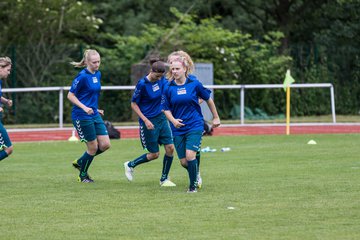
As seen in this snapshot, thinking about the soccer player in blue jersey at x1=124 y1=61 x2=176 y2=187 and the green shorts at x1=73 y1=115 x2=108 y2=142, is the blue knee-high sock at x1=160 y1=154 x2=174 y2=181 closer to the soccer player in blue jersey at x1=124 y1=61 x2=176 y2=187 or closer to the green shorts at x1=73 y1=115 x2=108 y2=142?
the soccer player in blue jersey at x1=124 y1=61 x2=176 y2=187

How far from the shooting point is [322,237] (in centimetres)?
880

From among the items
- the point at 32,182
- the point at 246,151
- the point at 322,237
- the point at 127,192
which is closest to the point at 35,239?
the point at 322,237

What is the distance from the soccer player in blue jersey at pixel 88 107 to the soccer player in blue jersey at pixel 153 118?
65 centimetres

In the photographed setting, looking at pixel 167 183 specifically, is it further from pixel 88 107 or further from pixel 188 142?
pixel 88 107

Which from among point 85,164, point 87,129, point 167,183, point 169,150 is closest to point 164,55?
point 85,164

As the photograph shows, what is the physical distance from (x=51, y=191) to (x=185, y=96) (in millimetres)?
2304

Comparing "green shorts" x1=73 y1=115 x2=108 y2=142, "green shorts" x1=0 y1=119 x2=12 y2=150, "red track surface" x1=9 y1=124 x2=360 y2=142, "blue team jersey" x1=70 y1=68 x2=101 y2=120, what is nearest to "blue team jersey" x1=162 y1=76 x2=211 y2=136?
"blue team jersey" x1=70 y1=68 x2=101 y2=120

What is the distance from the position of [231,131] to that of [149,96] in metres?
12.8

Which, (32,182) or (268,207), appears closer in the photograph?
(268,207)

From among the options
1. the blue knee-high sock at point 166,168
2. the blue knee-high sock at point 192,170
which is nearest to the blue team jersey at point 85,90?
the blue knee-high sock at point 166,168

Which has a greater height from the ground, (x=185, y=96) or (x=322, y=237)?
(x=185, y=96)

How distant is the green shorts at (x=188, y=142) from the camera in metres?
12.4

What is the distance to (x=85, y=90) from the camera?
547 inches

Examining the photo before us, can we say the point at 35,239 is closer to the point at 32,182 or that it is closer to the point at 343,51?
the point at 32,182
